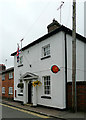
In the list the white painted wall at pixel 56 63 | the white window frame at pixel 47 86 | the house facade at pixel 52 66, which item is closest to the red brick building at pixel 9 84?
the house facade at pixel 52 66

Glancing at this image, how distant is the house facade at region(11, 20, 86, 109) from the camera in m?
10.8

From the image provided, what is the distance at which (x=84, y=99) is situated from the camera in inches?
372

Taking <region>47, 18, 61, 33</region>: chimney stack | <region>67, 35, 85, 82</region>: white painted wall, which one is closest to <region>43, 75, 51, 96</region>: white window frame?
<region>67, 35, 85, 82</region>: white painted wall

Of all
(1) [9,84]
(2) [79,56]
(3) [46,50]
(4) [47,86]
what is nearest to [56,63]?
(3) [46,50]

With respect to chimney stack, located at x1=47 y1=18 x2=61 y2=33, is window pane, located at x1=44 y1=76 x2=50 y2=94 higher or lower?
lower

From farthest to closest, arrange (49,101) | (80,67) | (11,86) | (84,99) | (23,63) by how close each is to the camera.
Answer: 1. (11,86)
2. (23,63)
3. (80,67)
4. (49,101)
5. (84,99)

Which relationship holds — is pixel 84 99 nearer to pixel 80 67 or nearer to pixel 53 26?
pixel 80 67

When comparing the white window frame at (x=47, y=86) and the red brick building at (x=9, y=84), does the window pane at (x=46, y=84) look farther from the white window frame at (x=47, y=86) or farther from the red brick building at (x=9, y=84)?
the red brick building at (x=9, y=84)

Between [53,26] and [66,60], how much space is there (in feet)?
14.9

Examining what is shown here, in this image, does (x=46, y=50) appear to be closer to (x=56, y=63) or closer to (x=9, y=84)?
(x=56, y=63)

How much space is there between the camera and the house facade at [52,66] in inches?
424

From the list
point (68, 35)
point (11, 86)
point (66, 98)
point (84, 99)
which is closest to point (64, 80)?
point (66, 98)

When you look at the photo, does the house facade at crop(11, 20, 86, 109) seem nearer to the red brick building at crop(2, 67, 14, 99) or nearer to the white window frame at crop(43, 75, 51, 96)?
the white window frame at crop(43, 75, 51, 96)

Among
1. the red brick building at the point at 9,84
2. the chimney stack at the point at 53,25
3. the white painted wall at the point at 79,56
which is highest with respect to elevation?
the chimney stack at the point at 53,25
